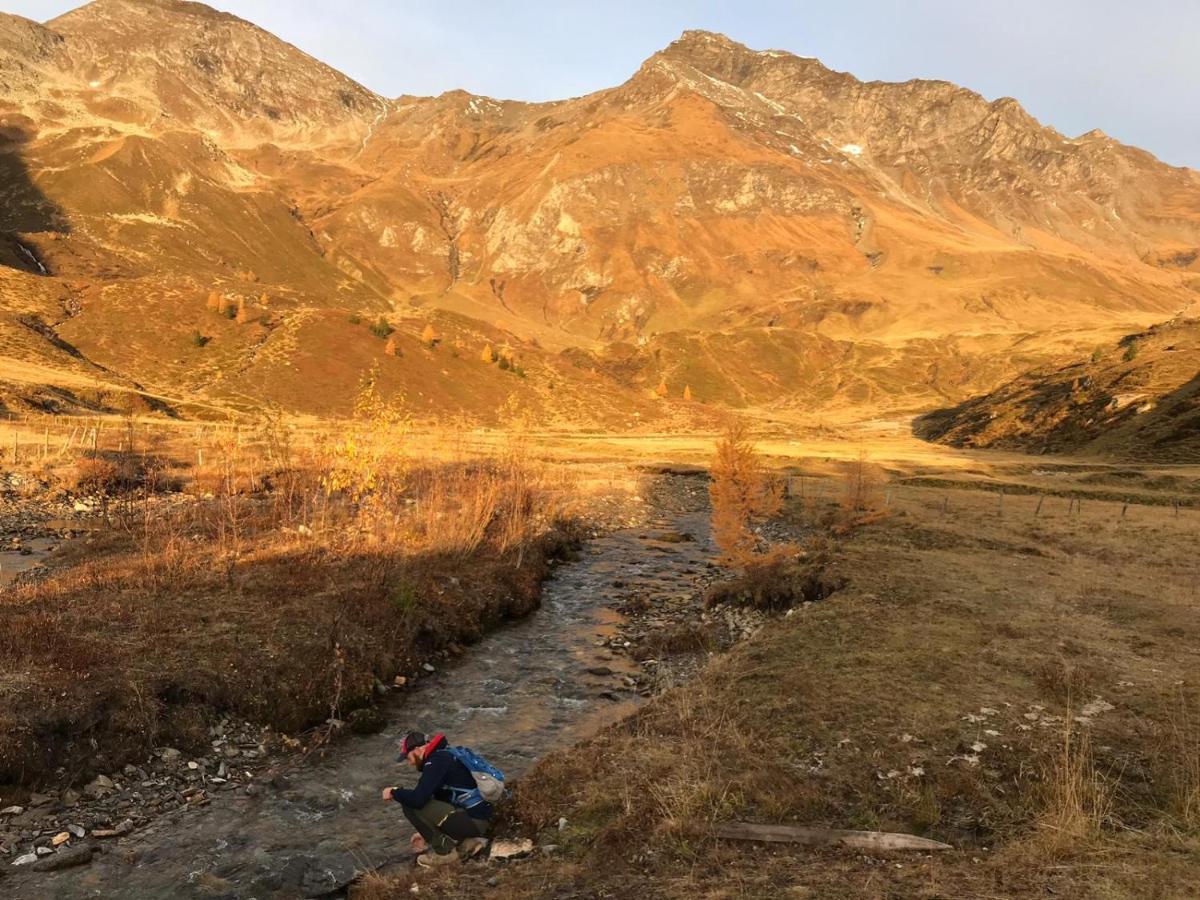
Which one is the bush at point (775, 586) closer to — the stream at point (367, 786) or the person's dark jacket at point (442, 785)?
the stream at point (367, 786)

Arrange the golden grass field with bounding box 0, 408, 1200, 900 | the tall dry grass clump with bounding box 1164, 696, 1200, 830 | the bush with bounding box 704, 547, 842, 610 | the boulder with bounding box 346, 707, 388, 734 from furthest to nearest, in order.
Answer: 1. the bush with bounding box 704, 547, 842, 610
2. the boulder with bounding box 346, 707, 388, 734
3. the tall dry grass clump with bounding box 1164, 696, 1200, 830
4. the golden grass field with bounding box 0, 408, 1200, 900

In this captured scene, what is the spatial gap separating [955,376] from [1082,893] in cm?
20412

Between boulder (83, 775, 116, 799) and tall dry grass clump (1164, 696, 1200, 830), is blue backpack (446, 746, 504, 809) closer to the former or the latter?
boulder (83, 775, 116, 799)

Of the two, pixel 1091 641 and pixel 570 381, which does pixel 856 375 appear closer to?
pixel 570 381

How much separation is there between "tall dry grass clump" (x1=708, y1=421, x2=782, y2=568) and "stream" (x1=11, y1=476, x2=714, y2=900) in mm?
5396

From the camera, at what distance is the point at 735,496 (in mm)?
27766

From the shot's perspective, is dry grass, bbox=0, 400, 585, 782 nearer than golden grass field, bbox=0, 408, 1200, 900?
No

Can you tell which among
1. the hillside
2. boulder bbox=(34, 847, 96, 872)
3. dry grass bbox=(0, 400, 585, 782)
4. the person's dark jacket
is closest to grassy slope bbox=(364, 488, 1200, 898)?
the person's dark jacket

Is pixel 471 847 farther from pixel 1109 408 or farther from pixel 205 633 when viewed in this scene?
pixel 1109 408

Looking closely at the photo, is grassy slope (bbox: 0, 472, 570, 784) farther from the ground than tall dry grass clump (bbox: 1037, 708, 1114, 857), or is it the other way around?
tall dry grass clump (bbox: 1037, 708, 1114, 857)

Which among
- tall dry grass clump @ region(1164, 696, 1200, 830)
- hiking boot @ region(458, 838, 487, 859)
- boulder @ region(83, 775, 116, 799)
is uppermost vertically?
tall dry grass clump @ region(1164, 696, 1200, 830)

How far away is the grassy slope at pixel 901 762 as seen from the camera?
734 cm

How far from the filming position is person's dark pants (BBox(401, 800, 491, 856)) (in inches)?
374

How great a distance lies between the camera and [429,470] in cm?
3588
